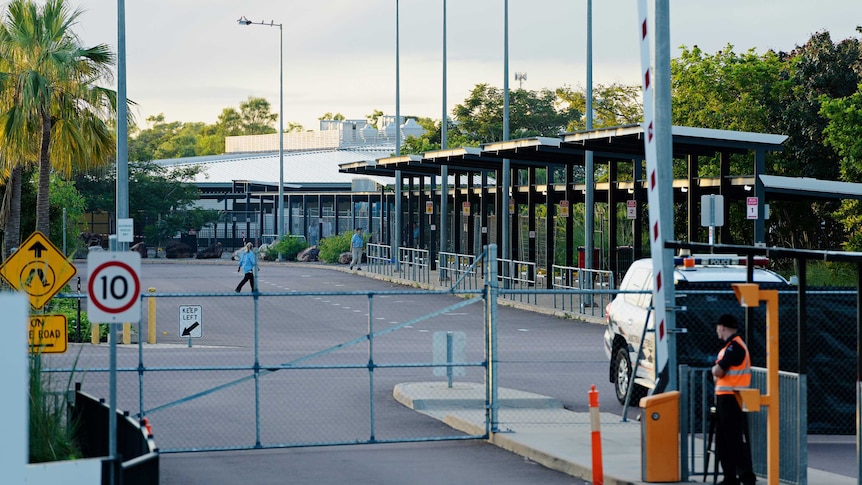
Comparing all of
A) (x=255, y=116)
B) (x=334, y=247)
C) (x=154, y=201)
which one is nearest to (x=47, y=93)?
(x=334, y=247)

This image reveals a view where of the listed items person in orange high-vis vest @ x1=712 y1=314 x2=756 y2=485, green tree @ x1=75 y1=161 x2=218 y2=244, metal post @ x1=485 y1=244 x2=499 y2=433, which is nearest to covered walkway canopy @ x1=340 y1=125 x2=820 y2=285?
metal post @ x1=485 y1=244 x2=499 y2=433

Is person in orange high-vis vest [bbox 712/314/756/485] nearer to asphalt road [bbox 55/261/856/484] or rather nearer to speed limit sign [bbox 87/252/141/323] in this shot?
asphalt road [bbox 55/261/856/484]

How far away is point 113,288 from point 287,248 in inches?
2412

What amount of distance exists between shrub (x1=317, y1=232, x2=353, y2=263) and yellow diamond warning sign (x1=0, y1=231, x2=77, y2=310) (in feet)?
163

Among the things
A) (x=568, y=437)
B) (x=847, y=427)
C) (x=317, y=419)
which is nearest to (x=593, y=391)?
(x=568, y=437)

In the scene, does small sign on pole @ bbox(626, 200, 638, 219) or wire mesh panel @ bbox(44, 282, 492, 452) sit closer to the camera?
wire mesh panel @ bbox(44, 282, 492, 452)

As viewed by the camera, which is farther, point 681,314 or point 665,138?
point 681,314

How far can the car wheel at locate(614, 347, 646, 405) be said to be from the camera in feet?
57.8

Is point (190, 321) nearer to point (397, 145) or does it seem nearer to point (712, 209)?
point (712, 209)

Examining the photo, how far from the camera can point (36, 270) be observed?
1619 centimetres

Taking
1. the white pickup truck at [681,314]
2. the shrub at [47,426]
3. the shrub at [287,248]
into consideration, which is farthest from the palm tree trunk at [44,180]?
the shrub at [287,248]

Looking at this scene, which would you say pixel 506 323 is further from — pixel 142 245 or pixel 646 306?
pixel 142 245

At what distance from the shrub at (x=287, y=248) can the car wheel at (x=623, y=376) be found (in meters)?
54.3

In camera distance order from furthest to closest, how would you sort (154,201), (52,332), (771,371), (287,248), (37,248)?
1. (154,201)
2. (287,248)
3. (37,248)
4. (52,332)
5. (771,371)
